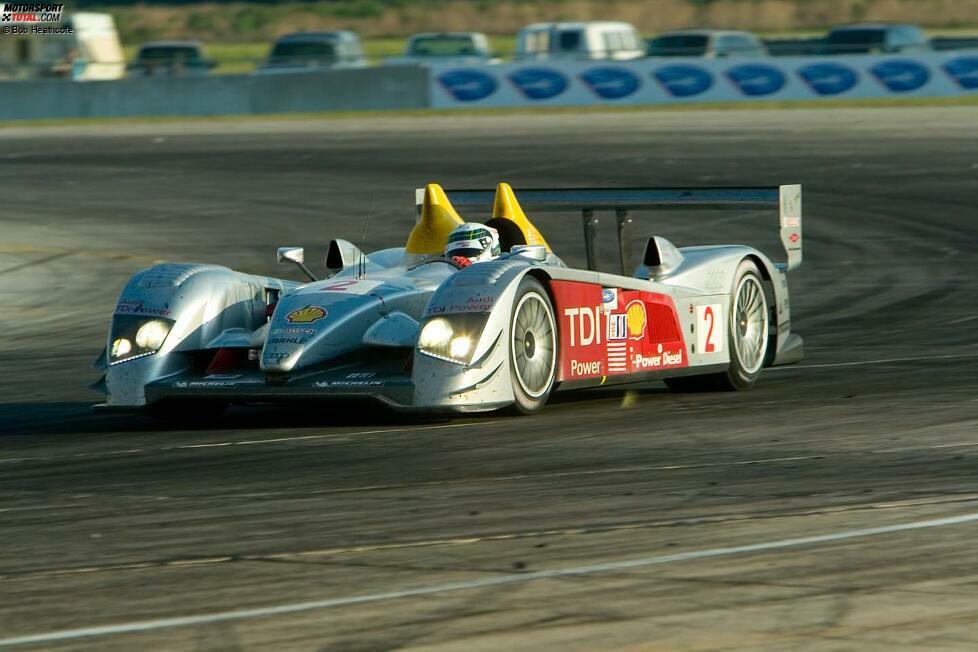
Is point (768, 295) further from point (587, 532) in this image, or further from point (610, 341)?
point (587, 532)

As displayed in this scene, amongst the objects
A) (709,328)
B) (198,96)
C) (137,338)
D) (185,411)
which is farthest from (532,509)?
(198,96)

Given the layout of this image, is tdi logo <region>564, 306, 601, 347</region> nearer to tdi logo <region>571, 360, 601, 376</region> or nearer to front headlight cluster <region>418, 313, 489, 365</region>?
tdi logo <region>571, 360, 601, 376</region>

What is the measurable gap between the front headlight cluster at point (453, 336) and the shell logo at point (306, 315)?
682 millimetres

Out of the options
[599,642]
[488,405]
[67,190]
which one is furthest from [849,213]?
[599,642]

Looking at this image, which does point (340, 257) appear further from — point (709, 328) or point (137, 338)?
point (709, 328)

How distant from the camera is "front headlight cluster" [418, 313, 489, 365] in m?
9.51

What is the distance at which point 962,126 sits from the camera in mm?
32312

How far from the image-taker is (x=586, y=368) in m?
10.3

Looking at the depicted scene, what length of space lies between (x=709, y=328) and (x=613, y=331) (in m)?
1.05

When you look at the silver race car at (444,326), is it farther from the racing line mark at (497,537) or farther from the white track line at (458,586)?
the white track line at (458,586)

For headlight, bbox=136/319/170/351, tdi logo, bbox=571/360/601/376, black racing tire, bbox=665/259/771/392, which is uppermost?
headlight, bbox=136/319/170/351

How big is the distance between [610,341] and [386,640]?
540 centimetres

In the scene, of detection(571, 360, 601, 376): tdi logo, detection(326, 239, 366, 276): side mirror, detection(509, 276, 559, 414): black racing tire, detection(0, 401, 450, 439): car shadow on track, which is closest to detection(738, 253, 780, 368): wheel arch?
detection(571, 360, 601, 376): tdi logo

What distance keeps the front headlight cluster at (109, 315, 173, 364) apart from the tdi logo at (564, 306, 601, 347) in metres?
2.30
